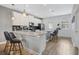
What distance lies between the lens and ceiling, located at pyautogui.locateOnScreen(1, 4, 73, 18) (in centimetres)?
234

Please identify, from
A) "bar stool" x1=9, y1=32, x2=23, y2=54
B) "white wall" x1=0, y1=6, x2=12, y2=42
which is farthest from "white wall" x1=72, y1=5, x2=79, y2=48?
"white wall" x1=0, y1=6, x2=12, y2=42

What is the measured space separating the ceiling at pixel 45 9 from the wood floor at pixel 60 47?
0.51 meters

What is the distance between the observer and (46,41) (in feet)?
7.92

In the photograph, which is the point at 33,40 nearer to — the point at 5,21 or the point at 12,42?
the point at 12,42

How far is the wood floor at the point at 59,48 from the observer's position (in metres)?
2.31

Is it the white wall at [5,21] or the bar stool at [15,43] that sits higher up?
the white wall at [5,21]

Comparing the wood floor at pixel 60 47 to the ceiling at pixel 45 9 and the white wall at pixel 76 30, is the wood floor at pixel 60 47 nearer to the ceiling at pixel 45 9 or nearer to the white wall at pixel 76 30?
the white wall at pixel 76 30

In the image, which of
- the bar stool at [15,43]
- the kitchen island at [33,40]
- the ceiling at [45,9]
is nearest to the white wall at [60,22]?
the ceiling at [45,9]

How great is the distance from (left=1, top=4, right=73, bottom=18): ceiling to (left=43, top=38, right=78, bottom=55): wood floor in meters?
0.51

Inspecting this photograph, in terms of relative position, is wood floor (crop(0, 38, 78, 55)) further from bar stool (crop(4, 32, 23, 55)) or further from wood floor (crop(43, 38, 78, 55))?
bar stool (crop(4, 32, 23, 55))

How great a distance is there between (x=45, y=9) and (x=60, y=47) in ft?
2.50
